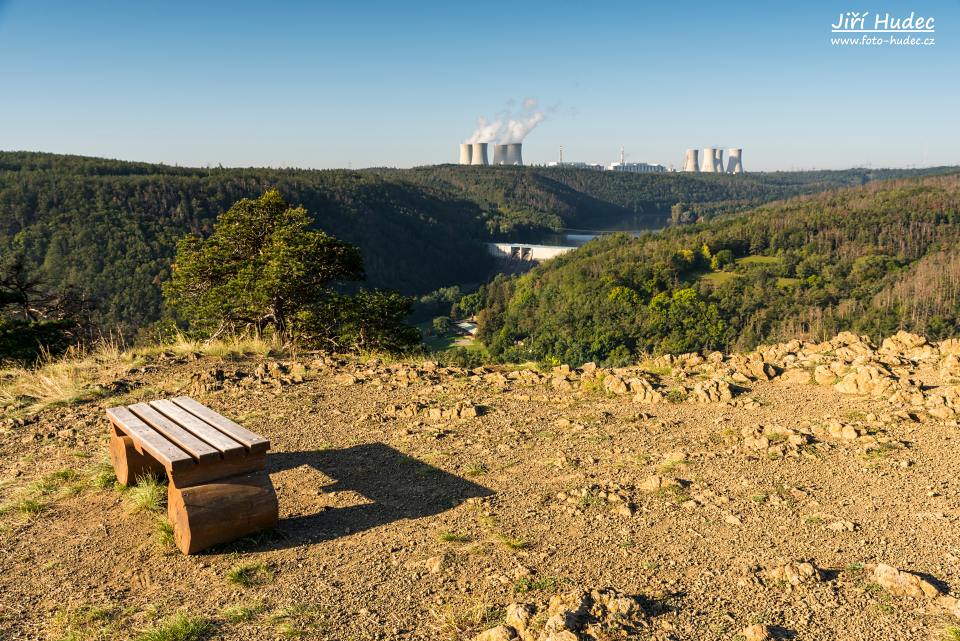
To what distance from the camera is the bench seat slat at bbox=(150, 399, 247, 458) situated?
11.5 feet

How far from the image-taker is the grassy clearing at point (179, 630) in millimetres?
2627

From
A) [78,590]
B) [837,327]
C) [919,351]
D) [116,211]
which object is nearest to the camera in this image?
[78,590]

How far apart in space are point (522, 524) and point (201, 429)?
2.15 meters

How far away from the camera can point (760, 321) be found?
6112 centimetres

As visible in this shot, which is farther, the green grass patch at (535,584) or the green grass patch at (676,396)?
the green grass patch at (676,396)

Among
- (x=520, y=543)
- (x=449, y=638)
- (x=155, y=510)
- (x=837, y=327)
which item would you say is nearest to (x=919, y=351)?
(x=520, y=543)

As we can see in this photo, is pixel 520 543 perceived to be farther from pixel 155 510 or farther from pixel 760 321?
pixel 760 321

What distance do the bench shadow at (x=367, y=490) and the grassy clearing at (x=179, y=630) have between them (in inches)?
30.1

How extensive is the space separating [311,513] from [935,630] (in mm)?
3401

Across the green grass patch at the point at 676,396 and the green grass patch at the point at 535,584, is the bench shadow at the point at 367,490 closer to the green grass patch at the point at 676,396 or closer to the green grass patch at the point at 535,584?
the green grass patch at the point at 535,584

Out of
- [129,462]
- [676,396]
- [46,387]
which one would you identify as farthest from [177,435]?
[676,396]

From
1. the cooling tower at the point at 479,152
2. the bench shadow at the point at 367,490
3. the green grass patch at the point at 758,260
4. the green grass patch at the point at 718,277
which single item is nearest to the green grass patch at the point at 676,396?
the bench shadow at the point at 367,490

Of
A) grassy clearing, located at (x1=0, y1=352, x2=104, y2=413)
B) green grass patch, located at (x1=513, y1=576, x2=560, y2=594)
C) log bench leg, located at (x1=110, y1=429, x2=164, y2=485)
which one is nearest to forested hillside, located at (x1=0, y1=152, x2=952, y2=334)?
grassy clearing, located at (x1=0, y1=352, x2=104, y2=413)

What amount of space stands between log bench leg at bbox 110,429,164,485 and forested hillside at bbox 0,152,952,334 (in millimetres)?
12730
